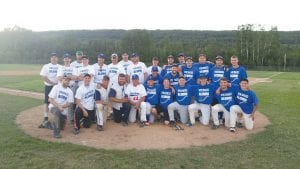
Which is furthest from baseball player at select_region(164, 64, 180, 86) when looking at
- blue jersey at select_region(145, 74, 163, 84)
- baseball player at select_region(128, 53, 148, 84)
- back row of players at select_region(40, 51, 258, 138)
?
baseball player at select_region(128, 53, 148, 84)

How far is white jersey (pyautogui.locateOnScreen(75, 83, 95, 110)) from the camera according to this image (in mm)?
7873

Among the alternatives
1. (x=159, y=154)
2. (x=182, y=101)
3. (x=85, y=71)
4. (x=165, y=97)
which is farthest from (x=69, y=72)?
(x=159, y=154)

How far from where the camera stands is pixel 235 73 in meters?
8.47

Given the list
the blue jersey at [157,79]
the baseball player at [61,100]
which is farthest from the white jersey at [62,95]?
the blue jersey at [157,79]

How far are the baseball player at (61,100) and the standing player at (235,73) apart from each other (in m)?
3.80

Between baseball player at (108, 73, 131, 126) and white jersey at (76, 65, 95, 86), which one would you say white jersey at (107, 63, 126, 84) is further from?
white jersey at (76, 65, 95, 86)

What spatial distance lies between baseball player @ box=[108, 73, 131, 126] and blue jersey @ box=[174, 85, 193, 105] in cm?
124

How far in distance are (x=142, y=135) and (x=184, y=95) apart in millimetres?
1721

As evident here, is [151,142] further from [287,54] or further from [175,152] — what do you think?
[287,54]

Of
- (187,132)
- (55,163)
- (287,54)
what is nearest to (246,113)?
(187,132)

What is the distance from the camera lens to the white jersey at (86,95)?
25.8ft

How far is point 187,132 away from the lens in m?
7.70

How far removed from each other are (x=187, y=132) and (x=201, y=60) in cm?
217

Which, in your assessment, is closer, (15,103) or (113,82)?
(113,82)
